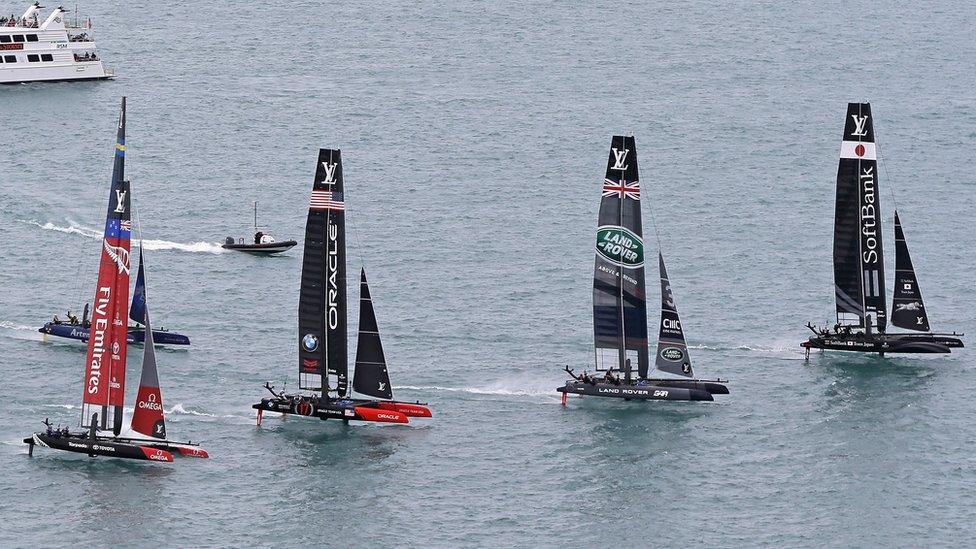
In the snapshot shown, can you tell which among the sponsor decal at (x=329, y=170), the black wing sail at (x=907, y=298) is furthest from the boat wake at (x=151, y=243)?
the black wing sail at (x=907, y=298)

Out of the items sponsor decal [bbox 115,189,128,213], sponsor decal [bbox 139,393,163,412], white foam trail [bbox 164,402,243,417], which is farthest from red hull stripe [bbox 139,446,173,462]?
sponsor decal [bbox 115,189,128,213]

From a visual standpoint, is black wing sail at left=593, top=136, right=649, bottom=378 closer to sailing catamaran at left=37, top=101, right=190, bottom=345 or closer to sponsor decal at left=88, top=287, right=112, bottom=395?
sailing catamaran at left=37, top=101, right=190, bottom=345

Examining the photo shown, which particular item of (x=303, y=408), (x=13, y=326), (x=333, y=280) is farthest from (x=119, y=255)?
(x=13, y=326)

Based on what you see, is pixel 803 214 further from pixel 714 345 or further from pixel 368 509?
pixel 368 509

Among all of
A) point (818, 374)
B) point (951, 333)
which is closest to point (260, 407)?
point (818, 374)

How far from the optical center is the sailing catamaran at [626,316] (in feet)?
440

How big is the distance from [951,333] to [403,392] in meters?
40.1

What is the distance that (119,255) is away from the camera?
120812mm

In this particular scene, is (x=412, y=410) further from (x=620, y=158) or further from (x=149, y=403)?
(x=620, y=158)

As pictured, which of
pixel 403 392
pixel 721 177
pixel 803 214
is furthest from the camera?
pixel 721 177

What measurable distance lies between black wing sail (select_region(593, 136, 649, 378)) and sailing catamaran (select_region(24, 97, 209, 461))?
94.5 ft

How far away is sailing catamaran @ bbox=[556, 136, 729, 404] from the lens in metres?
134

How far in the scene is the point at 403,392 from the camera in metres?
138

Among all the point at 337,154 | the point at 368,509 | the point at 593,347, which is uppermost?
the point at 337,154
